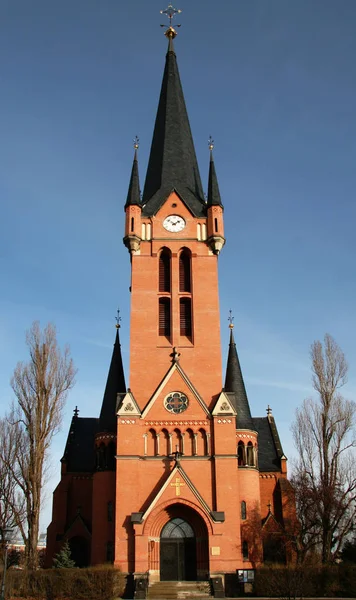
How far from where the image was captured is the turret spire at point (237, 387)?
39.9 m

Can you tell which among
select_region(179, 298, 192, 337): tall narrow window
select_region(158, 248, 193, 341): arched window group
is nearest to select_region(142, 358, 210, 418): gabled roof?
select_region(158, 248, 193, 341): arched window group

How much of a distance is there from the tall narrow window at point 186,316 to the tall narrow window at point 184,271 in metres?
0.83

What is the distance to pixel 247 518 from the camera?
122 feet

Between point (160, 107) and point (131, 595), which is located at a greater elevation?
point (160, 107)

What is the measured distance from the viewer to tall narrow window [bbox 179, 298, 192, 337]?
40.3m

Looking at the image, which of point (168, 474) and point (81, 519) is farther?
point (81, 519)

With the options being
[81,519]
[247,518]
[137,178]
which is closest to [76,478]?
[81,519]

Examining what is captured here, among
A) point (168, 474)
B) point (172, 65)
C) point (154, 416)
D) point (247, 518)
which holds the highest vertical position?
point (172, 65)

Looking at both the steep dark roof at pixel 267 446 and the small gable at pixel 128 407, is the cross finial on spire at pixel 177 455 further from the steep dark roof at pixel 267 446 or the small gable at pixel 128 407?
the steep dark roof at pixel 267 446

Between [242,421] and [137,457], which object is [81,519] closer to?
[137,457]

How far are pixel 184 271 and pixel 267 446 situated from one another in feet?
46.4

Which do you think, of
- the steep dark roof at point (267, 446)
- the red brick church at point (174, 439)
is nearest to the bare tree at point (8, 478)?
the red brick church at point (174, 439)

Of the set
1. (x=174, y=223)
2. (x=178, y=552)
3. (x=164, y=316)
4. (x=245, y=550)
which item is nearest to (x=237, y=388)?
(x=164, y=316)

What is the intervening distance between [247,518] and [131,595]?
826 centimetres
